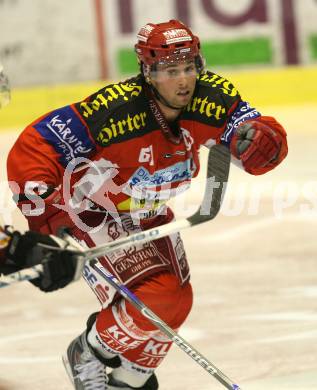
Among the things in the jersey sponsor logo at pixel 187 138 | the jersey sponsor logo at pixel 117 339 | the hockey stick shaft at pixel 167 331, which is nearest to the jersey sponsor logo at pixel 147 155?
the jersey sponsor logo at pixel 187 138

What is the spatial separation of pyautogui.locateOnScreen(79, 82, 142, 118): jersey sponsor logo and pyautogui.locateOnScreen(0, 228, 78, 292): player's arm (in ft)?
2.03

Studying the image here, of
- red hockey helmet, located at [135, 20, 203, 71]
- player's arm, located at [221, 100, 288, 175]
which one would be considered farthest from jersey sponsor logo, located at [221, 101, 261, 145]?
red hockey helmet, located at [135, 20, 203, 71]

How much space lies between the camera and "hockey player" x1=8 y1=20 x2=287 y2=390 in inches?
146

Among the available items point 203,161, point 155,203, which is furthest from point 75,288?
point 203,161

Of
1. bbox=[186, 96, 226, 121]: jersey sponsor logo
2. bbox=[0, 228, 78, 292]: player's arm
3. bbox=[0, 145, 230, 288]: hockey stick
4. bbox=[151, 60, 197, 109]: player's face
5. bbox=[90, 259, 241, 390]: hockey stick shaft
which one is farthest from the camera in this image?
bbox=[186, 96, 226, 121]: jersey sponsor logo

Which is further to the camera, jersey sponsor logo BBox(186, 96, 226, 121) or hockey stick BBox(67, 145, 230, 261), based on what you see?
jersey sponsor logo BBox(186, 96, 226, 121)

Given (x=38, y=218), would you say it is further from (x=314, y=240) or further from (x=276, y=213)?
(x=276, y=213)

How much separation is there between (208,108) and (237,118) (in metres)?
0.11

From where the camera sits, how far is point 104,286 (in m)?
3.79

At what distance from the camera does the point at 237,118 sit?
150 inches

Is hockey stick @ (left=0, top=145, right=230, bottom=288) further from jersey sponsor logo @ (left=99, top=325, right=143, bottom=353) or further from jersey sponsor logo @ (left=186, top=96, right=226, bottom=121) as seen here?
jersey sponsor logo @ (left=99, top=325, right=143, bottom=353)

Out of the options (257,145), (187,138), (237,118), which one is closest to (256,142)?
(257,145)

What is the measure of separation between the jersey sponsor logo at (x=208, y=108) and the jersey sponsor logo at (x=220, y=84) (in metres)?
0.07

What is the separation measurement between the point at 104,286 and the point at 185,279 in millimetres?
309
